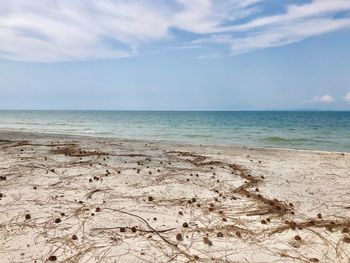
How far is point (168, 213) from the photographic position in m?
7.55

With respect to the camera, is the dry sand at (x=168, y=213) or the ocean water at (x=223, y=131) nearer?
the dry sand at (x=168, y=213)

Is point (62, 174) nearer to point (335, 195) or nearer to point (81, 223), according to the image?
point (81, 223)

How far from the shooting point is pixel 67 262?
A: 17.1 feet

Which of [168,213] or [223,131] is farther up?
[168,213]

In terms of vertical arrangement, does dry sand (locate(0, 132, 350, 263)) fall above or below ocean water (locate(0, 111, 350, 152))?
above

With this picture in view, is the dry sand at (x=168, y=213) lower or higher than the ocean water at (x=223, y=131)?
higher

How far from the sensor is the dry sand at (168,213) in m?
5.68

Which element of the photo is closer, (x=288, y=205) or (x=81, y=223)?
(x=81, y=223)

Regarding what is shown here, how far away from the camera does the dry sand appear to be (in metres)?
5.68

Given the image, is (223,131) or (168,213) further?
(223,131)

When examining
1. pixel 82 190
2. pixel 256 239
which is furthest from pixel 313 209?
pixel 82 190

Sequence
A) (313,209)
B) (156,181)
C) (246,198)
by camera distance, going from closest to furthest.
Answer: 1. (313,209)
2. (246,198)
3. (156,181)

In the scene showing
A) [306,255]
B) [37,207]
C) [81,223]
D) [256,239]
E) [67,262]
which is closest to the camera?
[67,262]

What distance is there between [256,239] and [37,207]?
5.19 metres
